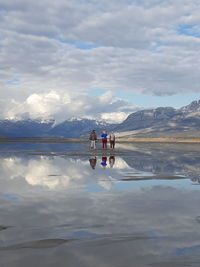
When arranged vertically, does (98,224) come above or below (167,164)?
above

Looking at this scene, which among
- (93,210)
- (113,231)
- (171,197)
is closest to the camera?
(113,231)

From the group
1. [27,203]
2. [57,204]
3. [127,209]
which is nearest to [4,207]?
[27,203]

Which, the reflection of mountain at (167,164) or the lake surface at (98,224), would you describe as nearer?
the lake surface at (98,224)

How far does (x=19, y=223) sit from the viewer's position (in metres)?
8.86

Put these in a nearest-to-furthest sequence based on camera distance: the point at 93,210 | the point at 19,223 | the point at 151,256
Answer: the point at 151,256 < the point at 19,223 < the point at 93,210

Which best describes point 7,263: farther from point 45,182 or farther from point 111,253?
point 45,182

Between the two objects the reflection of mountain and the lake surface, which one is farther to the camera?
the reflection of mountain

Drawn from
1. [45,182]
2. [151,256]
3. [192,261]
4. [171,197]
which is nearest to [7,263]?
[151,256]

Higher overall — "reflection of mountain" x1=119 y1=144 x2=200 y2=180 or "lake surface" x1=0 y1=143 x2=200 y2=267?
"lake surface" x1=0 y1=143 x2=200 y2=267

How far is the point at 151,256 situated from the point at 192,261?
79 cm

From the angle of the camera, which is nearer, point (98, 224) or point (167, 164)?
point (98, 224)

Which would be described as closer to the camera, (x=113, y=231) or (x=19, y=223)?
(x=113, y=231)

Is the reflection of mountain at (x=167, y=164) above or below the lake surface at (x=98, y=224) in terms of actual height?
below

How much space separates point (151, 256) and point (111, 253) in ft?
2.64
